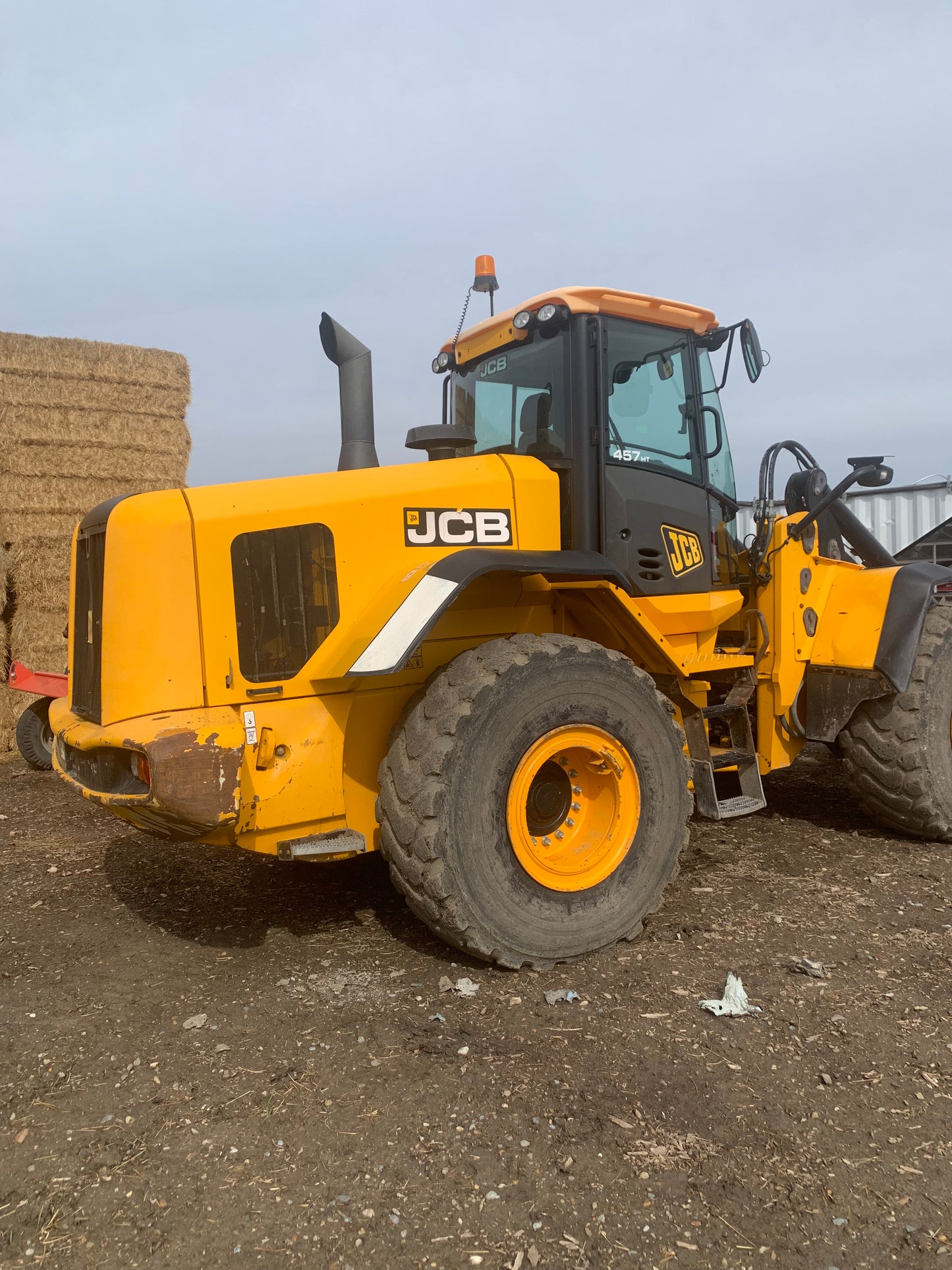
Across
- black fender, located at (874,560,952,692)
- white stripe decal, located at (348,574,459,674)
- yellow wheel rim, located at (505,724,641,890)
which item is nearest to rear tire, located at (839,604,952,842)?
black fender, located at (874,560,952,692)

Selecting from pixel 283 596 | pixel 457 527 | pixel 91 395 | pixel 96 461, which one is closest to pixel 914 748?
pixel 457 527

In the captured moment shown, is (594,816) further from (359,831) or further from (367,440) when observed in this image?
Result: (367,440)

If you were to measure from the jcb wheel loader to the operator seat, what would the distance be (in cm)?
1

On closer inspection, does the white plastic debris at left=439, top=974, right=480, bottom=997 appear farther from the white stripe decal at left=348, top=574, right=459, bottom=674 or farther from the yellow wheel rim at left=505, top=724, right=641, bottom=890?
the white stripe decal at left=348, top=574, right=459, bottom=674

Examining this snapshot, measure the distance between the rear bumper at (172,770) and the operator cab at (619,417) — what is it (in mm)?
1700

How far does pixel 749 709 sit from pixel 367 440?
8.37 ft

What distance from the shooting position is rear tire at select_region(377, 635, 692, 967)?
3.34m

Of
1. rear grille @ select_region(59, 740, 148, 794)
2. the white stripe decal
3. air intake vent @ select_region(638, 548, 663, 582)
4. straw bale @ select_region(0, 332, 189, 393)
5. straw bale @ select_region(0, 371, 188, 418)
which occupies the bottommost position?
rear grille @ select_region(59, 740, 148, 794)

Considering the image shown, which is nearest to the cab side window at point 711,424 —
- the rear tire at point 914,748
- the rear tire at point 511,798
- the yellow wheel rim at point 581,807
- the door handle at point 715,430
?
the door handle at point 715,430

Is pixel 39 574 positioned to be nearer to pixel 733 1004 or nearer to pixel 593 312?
pixel 593 312

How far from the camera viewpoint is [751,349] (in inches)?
185

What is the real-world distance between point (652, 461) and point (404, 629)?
6.22ft

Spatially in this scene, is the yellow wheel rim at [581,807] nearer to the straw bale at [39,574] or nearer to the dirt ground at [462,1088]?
the dirt ground at [462,1088]

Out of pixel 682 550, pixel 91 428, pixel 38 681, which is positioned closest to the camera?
pixel 682 550
